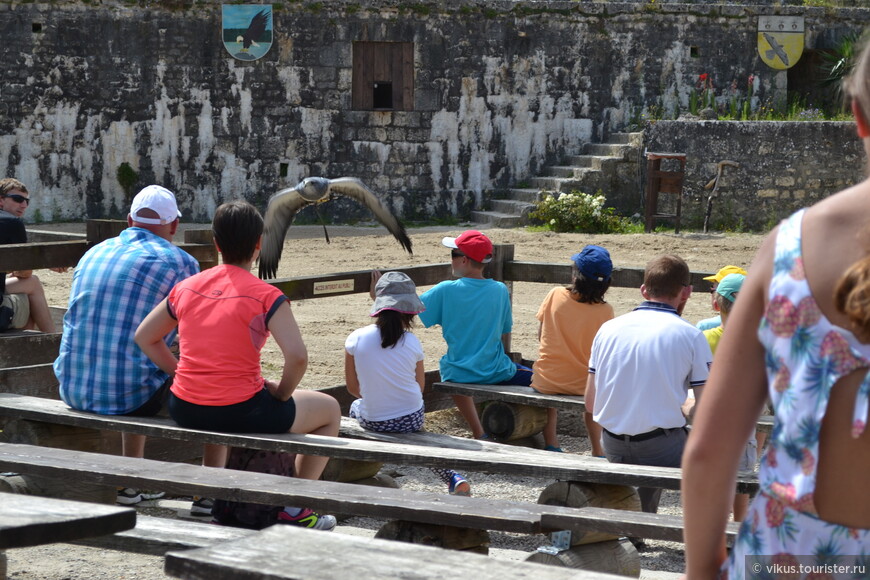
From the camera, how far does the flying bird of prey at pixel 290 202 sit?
7379 mm

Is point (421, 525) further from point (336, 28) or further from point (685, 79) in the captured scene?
point (685, 79)

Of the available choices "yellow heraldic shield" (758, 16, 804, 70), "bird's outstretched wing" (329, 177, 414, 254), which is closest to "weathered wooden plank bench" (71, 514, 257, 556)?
"bird's outstretched wing" (329, 177, 414, 254)

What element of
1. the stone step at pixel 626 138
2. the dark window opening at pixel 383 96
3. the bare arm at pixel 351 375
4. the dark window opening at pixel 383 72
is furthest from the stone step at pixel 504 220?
the bare arm at pixel 351 375

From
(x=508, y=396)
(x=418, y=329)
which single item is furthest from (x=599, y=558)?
(x=418, y=329)

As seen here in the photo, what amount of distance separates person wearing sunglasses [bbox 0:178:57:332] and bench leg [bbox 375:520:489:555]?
3.36 metres

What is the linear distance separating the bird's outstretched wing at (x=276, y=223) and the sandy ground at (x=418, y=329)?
2.35ft

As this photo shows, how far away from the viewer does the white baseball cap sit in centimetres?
443

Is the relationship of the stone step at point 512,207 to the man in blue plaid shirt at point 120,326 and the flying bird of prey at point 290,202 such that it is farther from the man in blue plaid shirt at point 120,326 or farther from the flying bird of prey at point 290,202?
the man in blue plaid shirt at point 120,326

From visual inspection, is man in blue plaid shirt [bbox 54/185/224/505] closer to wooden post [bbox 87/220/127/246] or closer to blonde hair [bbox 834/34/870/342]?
wooden post [bbox 87/220/127/246]

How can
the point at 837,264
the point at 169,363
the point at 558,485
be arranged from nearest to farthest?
the point at 837,264 < the point at 558,485 < the point at 169,363

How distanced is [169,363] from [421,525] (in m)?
1.34

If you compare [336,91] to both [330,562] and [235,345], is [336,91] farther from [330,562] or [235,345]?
[330,562]

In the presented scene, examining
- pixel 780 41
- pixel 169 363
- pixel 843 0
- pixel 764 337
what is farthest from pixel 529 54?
pixel 764 337

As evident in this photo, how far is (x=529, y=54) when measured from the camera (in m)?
17.1
